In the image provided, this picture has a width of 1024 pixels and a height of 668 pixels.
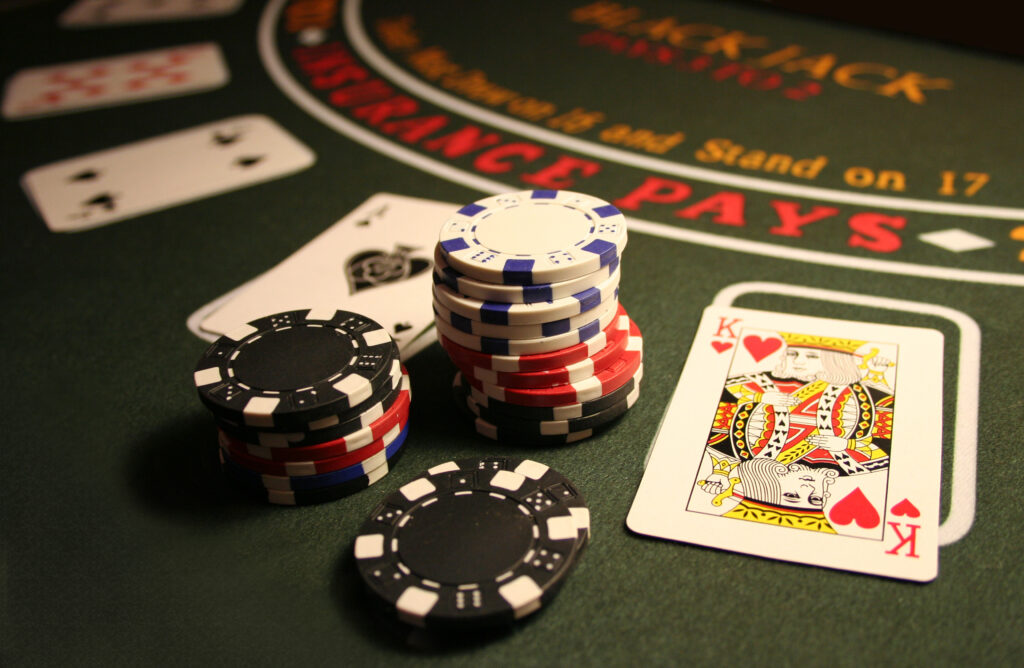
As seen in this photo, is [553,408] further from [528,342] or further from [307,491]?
[307,491]

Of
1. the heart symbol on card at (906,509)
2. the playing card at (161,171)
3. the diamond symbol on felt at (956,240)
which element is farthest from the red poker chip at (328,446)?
the diamond symbol on felt at (956,240)

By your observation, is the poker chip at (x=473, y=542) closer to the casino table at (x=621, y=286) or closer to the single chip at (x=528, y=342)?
the casino table at (x=621, y=286)

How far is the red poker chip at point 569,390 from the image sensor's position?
2.07 metres

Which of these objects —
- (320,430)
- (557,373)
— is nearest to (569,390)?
(557,373)

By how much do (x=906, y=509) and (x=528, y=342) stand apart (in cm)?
86

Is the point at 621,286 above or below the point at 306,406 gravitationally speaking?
below

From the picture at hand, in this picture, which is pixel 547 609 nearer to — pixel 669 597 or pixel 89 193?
pixel 669 597

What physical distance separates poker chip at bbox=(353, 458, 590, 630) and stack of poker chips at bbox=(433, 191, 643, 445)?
Answer: 186 millimetres

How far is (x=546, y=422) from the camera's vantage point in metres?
2.12

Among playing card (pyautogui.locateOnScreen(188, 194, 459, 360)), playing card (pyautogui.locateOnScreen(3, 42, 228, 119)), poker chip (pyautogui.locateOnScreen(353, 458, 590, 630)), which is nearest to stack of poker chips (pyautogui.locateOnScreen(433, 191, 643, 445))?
poker chip (pyautogui.locateOnScreen(353, 458, 590, 630))

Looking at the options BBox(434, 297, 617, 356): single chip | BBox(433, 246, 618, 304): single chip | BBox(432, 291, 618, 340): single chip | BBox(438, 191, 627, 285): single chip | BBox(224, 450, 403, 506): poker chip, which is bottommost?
BBox(224, 450, 403, 506): poker chip

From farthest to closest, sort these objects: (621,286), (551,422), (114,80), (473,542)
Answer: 1. (114,80)
2. (621,286)
3. (551,422)
4. (473,542)

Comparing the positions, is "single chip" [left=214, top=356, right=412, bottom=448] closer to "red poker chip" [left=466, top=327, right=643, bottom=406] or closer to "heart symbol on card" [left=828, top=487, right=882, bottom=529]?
"red poker chip" [left=466, top=327, right=643, bottom=406]

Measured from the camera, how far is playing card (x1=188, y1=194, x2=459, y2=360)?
2.59 m
